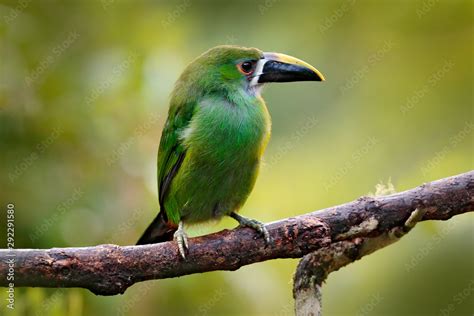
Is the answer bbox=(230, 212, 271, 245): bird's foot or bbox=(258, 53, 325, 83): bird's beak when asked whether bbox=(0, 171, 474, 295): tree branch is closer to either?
bbox=(230, 212, 271, 245): bird's foot

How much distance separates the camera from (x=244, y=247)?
3529mm

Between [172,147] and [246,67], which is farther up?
[246,67]

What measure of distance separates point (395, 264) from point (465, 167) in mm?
973

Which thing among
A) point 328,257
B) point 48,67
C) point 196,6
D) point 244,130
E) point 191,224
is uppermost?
point 196,6

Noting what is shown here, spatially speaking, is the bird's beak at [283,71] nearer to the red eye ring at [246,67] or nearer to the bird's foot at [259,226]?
the red eye ring at [246,67]

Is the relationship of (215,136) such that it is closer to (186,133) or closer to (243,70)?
(186,133)

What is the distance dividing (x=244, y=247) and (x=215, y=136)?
744 millimetres

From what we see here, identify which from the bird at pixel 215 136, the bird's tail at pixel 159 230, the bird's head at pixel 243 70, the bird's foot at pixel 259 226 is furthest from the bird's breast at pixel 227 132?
the bird's tail at pixel 159 230

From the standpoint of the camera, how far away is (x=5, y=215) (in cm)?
438

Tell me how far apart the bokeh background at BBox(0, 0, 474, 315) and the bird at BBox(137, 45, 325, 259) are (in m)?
0.26

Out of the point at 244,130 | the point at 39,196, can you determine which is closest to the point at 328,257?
the point at 244,130

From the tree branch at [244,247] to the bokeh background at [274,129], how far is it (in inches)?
12.8

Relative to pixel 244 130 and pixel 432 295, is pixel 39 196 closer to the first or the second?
pixel 244 130

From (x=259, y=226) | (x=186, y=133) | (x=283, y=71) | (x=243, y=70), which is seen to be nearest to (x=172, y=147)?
(x=186, y=133)
